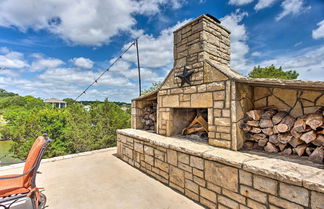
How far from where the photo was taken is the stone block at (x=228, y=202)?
2053 millimetres

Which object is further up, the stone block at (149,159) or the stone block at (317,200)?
the stone block at (317,200)

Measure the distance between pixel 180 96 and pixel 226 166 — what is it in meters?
1.85

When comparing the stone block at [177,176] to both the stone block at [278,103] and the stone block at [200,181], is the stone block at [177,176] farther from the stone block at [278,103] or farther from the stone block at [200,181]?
the stone block at [278,103]

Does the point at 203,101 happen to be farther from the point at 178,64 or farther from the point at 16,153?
the point at 16,153

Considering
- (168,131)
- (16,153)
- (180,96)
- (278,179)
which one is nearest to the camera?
(278,179)

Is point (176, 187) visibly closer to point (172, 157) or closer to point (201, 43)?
point (172, 157)

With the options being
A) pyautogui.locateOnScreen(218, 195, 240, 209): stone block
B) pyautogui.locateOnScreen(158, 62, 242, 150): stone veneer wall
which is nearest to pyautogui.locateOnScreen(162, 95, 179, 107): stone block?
pyautogui.locateOnScreen(158, 62, 242, 150): stone veneer wall

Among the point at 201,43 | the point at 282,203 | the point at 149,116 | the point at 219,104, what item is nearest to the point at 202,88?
the point at 219,104

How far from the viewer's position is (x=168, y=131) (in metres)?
3.86

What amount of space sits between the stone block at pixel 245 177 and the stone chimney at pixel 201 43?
213cm

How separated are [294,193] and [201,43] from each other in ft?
9.17

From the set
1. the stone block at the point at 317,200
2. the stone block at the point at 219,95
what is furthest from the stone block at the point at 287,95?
the stone block at the point at 317,200

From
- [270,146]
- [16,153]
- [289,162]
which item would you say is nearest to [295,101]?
[270,146]

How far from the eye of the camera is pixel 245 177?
1.94 m
